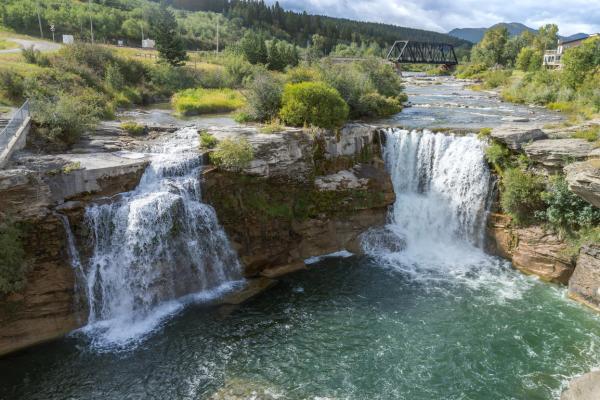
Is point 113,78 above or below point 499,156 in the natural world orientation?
above

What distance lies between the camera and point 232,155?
1727cm

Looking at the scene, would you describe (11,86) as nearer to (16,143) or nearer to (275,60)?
(16,143)

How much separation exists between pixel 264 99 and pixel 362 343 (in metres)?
14.3

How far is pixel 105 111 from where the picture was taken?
23578 mm

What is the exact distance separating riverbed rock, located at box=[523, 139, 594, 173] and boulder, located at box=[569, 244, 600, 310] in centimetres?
378

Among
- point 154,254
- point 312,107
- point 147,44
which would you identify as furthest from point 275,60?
point 154,254

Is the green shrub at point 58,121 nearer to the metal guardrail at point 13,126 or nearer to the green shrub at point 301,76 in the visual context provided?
the metal guardrail at point 13,126

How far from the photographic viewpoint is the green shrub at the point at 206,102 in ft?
90.6

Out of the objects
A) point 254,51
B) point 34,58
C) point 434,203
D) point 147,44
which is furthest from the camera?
point 147,44

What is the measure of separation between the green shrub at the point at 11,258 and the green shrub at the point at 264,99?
42.9 feet

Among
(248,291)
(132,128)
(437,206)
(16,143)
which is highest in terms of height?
(132,128)

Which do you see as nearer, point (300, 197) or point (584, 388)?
point (584, 388)

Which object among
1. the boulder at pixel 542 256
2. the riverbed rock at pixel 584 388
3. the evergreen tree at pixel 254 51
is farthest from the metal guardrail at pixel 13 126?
the evergreen tree at pixel 254 51

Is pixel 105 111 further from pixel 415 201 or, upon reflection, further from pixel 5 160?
pixel 415 201
